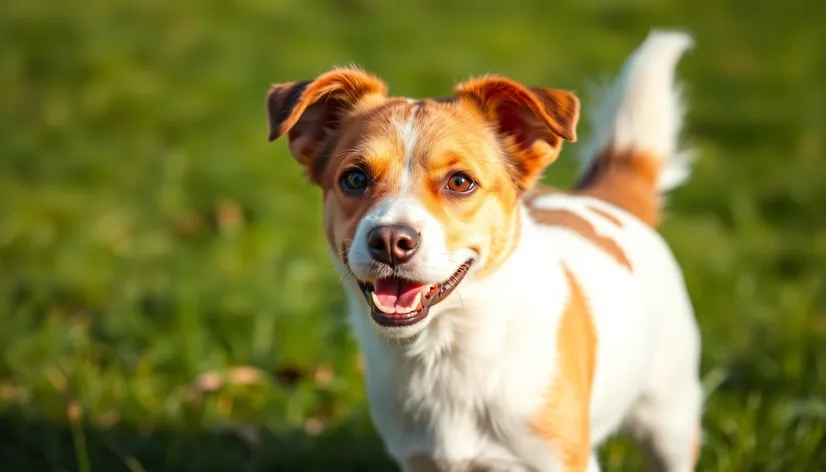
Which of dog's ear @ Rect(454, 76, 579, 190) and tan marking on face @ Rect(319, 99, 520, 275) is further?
dog's ear @ Rect(454, 76, 579, 190)

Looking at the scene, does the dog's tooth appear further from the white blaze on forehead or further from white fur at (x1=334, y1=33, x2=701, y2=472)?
the white blaze on forehead

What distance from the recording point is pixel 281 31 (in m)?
9.77

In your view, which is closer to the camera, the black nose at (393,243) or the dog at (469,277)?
the black nose at (393,243)

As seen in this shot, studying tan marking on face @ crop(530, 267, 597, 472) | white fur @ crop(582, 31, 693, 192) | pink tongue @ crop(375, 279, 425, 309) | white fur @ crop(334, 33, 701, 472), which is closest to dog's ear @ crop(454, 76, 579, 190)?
white fur @ crop(334, 33, 701, 472)

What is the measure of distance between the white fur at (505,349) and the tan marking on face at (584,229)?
40mm

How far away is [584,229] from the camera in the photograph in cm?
404

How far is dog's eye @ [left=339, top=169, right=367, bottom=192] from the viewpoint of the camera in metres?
3.44

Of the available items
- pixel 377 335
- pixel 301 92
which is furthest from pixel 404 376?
pixel 301 92

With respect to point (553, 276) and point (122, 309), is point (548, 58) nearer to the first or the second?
point (122, 309)

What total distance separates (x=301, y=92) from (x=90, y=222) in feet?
12.0

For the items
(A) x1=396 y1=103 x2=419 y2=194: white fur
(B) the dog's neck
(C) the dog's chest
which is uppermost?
(A) x1=396 y1=103 x2=419 y2=194: white fur

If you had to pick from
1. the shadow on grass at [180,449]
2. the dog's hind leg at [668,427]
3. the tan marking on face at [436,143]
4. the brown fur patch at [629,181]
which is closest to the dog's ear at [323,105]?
the tan marking on face at [436,143]

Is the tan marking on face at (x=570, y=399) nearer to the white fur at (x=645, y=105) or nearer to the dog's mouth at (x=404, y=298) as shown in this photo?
the dog's mouth at (x=404, y=298)

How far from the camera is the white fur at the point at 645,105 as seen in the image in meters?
4.55
